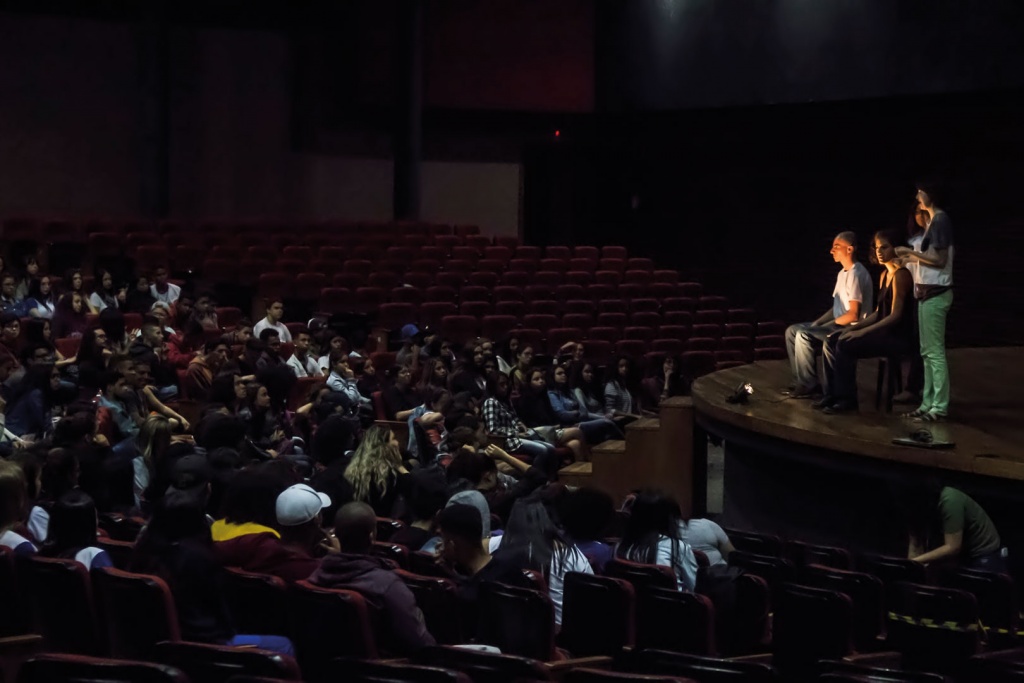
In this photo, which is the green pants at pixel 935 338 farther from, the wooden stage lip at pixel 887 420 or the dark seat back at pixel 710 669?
the dark seat back at pixel 710 669

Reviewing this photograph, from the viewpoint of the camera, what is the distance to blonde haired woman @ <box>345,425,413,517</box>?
4895 millimetres

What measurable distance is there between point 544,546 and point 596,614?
31 centimetres

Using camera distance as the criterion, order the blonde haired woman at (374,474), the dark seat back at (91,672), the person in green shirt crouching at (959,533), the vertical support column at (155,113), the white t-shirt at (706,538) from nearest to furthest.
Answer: the dark seat back at (91,672) < the white t-shirt at (706,538) < the person in green shirt crouching at (959,533) < the blonde haired woman at (374,474) < the vertical support column at (155,113)

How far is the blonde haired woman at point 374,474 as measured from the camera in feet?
16.1

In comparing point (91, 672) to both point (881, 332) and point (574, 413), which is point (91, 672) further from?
point (574, 413)

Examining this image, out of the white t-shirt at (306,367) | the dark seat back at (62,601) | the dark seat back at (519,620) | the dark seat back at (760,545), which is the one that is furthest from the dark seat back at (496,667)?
the white t-shirt at (306,367)

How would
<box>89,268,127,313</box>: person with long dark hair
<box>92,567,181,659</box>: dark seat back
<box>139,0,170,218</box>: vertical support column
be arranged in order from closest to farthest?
<box>92,567,181,659</box>: dark seat back < <box>89,268,127,313</box>: person with long dark hair < <box>139,0,170,218</box>: vertical support column

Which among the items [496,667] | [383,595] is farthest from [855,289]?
[496,667]

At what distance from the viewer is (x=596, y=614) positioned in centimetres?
332

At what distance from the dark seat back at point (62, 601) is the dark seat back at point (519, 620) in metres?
0.95

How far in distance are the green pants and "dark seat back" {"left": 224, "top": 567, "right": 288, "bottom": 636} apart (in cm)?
357

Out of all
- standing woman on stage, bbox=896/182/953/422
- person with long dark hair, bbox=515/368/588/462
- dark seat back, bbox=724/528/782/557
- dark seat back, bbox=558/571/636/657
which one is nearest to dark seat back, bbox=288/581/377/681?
dark seat back, bbox=558/571/636/657

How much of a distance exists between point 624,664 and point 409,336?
239 inches

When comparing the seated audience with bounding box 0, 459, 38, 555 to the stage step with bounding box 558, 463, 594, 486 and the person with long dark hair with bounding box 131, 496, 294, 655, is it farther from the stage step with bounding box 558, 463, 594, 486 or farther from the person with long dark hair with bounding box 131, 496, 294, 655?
the stage step with bounding box 558, 463, 594, 486
